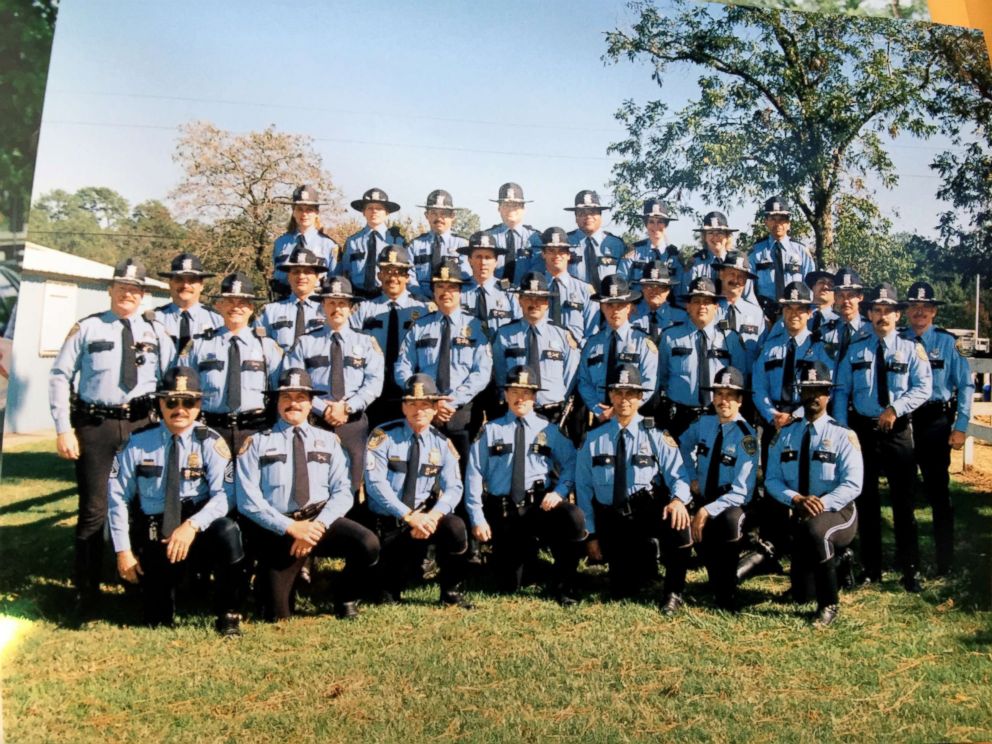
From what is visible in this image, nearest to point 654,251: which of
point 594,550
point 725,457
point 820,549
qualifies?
point 725,457

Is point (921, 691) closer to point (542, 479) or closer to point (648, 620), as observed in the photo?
point (648, 620)

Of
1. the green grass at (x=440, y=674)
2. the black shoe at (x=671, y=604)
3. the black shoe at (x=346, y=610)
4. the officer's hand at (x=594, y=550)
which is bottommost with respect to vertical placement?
the green grass at (x=440, y=674)

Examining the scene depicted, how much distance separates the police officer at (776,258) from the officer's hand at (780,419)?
2.52 feet

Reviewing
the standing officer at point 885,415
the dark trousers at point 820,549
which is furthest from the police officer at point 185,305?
the standing officer at point 885,415

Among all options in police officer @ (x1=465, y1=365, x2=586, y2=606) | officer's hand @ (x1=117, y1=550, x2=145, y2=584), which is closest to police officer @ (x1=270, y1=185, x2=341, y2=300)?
police officer @ (x1=465, y1=365, x2=586, y2=606)

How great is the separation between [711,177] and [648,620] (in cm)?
248

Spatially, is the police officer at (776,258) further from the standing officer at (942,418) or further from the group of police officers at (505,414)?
the standing officer at (942,418)

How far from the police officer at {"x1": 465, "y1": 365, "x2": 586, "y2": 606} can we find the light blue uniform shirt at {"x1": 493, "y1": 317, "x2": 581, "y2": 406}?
220 millimetres

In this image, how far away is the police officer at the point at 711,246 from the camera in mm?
5352

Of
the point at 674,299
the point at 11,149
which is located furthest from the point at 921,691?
the point at 11,149

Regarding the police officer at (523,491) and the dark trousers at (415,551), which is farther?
the police officer at (523,491)

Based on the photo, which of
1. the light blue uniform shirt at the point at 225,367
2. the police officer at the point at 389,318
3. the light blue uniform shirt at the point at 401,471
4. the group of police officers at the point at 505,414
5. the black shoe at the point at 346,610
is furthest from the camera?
the police officer at the point at 389,318

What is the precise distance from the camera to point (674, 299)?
5504mm

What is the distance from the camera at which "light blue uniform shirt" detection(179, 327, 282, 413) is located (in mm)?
4508
